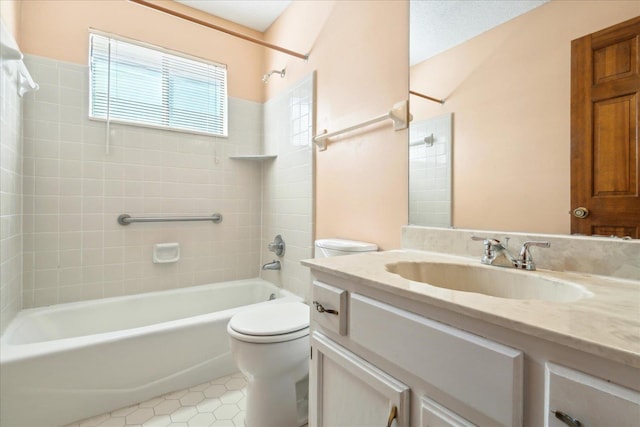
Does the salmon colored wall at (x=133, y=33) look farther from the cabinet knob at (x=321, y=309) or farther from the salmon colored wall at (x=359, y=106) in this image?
the cabinet knob at (x=321, y=309)

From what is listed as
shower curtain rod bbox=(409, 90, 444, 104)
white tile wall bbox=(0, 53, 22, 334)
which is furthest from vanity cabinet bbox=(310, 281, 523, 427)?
white tile wall bbox=(0, 53, 22, 334)

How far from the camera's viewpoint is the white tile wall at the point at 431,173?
1.21 metres

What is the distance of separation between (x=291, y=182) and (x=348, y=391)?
5.31ft

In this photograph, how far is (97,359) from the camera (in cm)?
142

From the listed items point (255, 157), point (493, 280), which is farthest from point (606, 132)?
point (255, 157)

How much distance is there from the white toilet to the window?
166 centimetres

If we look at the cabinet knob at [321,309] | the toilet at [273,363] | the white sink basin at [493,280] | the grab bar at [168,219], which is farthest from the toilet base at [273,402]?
the grab bar at [168,219]

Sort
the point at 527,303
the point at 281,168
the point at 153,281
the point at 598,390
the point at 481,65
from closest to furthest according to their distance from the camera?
the point at 598,390 → the point at 527,303 → the point at 481,65 → the point at 153,281 → the point at 281,168

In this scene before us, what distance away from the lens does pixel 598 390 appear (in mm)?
390

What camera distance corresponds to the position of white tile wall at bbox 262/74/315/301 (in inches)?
79.8

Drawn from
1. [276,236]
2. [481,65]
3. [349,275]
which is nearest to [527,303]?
[349,275]

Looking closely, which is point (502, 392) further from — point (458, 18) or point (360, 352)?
point (458, 18)

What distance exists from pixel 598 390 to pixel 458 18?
129cm

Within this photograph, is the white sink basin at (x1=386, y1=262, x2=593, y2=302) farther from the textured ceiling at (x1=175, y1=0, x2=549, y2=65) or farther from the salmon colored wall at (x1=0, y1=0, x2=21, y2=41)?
the salmon colored wall at (x1=0, y1=0, x2=21, y2=41)
